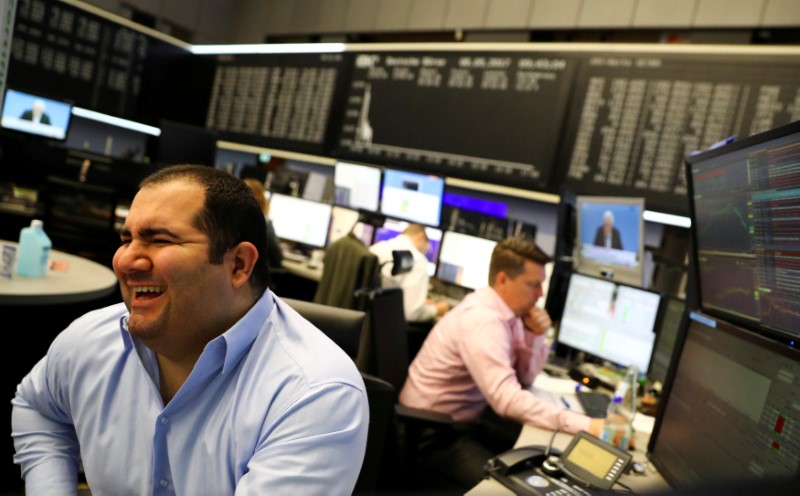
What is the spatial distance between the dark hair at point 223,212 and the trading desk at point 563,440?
2.48ft

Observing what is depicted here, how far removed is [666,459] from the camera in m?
1.58

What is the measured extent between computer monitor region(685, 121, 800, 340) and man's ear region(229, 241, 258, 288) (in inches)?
37.6

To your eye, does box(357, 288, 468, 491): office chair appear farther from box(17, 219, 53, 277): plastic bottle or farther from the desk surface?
box(17, 219, 53, 277): plastic bottle

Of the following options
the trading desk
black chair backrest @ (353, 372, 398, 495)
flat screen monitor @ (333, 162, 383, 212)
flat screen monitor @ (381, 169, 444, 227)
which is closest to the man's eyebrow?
black chair backrest @ (353, 372, 398, 495)

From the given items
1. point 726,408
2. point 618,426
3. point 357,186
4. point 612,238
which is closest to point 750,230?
point 726,408

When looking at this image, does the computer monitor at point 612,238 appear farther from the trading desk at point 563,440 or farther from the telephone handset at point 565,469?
the telephone handset at point 565,469

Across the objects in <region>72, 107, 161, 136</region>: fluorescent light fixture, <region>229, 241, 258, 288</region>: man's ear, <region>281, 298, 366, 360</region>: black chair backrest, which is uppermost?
<region>72, 107, 161, 136</region>: fluorescent light fixture

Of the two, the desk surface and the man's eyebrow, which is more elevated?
the man's eyebrow

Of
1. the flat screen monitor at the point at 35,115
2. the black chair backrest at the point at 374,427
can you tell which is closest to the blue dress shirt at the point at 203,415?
the black chair backrest at the point at 374,427

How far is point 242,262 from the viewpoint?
1148 mm

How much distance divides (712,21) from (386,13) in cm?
288

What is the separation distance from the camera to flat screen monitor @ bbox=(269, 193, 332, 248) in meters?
5.28

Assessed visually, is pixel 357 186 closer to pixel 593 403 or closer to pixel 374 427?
pixel 593 403

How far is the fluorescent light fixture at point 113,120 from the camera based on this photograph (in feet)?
21.5
